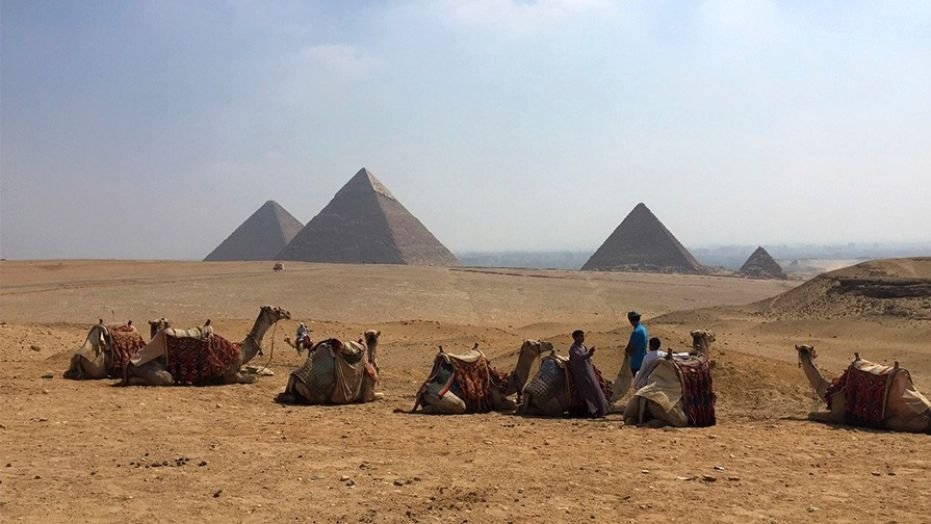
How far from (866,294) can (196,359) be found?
22084 mm

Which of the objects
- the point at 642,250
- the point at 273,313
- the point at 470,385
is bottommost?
the point at 470,385

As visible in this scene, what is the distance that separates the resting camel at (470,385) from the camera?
9.29 m

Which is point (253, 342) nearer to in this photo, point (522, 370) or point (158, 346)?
point (158, 346)

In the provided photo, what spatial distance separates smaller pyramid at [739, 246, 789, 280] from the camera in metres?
78.9

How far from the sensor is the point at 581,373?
30.1ft

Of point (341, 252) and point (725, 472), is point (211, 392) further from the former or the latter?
point (341, 252)

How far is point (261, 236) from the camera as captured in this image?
122 meters

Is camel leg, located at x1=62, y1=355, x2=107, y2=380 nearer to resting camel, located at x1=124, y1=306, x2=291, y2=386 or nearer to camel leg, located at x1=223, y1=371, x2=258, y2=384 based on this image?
resting camel, located at x1=124, y1=306, x2=291, y2=386

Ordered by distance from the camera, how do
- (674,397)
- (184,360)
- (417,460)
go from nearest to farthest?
(417,460), (674,397), (184,360)

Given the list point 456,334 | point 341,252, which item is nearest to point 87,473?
point 456,334

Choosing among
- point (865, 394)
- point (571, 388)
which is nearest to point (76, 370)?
point (571, 388)

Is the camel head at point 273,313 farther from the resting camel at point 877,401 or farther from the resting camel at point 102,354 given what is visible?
the resting camel at point 877,401

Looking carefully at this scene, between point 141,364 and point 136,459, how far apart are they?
15.2ft

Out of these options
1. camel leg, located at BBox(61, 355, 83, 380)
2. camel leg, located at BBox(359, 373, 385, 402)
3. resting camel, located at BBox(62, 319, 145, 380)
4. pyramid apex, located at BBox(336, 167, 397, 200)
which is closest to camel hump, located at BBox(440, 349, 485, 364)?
camel leg, located at BBox(359, 373, 385, 402)
